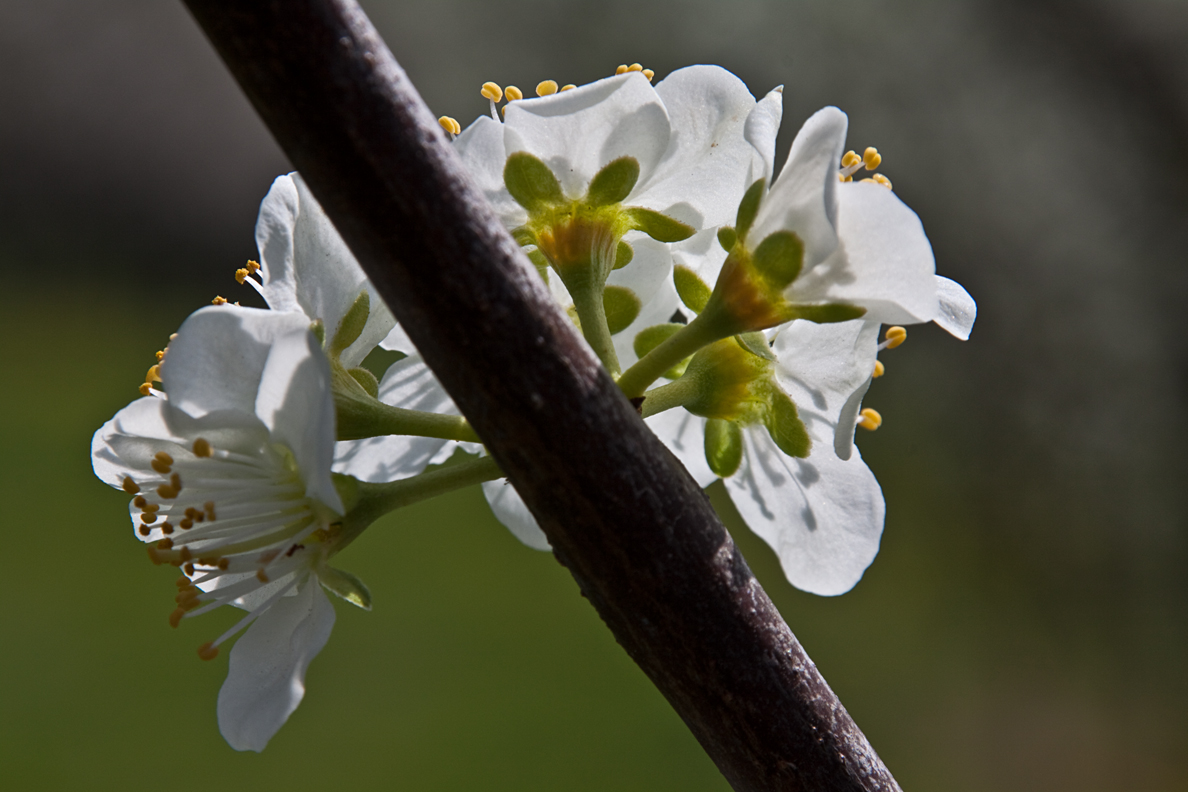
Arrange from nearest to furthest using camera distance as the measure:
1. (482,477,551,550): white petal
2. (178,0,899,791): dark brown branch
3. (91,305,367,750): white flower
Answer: (178,0,899,791): dark brown branch
(91,305,367,750): white flower
(482,477,551,550): white petal

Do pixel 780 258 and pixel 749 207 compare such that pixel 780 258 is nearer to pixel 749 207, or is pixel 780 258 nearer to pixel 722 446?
pixel 749 207

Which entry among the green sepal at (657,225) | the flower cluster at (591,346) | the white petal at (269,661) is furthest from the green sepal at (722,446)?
the white petal at (269,661)

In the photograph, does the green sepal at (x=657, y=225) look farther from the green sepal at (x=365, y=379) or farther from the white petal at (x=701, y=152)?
the green sepal at (x=365, y=379)

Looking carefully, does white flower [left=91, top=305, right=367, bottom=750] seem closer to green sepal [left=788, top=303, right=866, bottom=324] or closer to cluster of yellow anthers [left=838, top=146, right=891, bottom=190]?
green sepal [left=788, top=303, right=866, bottom=324]

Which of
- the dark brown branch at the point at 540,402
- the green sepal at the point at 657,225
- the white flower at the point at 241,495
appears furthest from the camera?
the green sepal at the point at 657,225

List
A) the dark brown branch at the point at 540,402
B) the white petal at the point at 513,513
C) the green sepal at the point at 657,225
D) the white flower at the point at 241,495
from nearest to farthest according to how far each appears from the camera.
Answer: the dark brown branch at the point at 540,402
the white flower at the point at 241,495
the green sepal at the point at 657,225
the white petal at the point at 513,513

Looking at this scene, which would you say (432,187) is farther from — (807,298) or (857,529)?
(857,529)

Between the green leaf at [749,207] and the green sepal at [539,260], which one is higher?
the green sepal at [539,260]

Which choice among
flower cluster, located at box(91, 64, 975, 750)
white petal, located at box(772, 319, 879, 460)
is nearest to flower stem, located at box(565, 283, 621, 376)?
flower cluster, located at box(91, 64, 975, 750)

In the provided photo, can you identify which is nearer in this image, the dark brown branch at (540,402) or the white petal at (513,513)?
the dark brown branch at (540,402)
